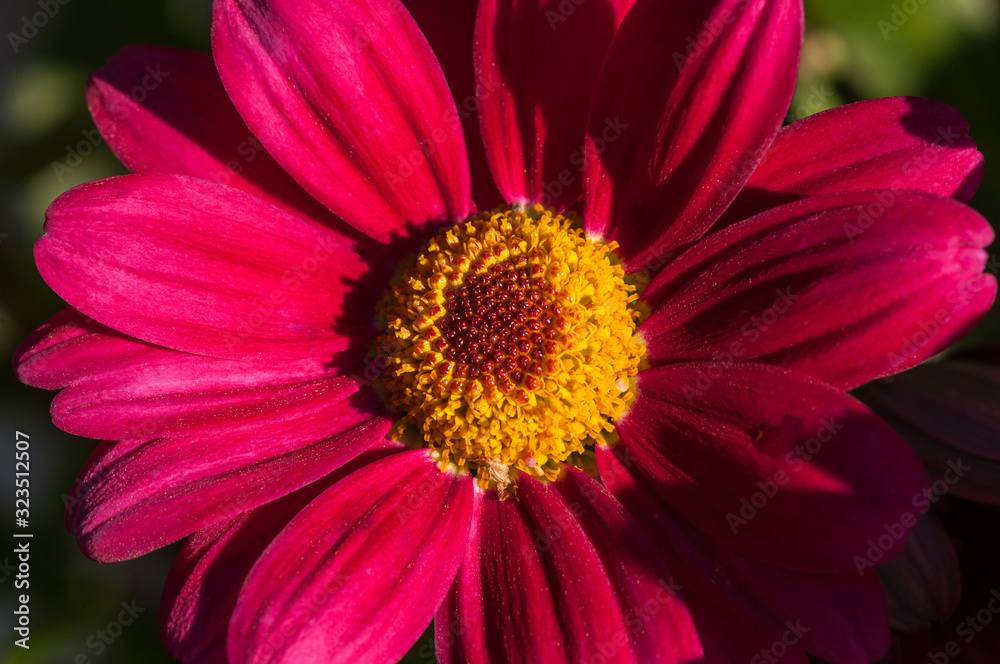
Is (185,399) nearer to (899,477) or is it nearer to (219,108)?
(219,108)

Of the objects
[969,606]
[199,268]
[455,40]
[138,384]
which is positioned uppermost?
[455,40]

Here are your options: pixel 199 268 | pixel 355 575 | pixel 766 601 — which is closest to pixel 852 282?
pixel 766 601

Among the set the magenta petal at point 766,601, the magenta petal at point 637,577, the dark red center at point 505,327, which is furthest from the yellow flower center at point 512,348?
the magenta petal at point 766,601

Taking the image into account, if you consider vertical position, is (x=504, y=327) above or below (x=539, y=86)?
below

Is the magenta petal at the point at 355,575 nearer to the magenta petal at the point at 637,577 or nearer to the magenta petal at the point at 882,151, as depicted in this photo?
the magenta petal at the point at 637,577

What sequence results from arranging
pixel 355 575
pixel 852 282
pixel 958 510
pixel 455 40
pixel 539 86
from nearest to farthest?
pixel 852 282, pixel 355 575, pixel 958 510, pixel 539 86, pixel 455 40

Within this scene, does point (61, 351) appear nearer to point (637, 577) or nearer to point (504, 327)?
point (504, 327)

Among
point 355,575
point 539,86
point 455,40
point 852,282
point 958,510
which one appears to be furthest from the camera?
point 455,40

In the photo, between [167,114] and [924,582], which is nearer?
[924,582]
